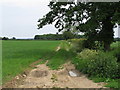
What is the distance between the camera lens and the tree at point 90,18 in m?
28.2

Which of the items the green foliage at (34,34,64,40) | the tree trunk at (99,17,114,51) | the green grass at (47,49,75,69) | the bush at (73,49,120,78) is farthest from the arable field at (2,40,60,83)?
the green foliage at (34,34,64,40)

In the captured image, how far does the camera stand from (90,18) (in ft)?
96.6

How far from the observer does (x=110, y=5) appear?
28.9 m

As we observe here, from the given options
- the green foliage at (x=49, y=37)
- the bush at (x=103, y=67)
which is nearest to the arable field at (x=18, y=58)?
the bush at (x=103, y=67)

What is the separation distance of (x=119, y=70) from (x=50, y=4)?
20.3 metres

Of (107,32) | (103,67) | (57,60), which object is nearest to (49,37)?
(107,32)

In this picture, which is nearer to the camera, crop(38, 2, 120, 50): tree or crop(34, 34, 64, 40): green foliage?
crop(38, 2, 120, 50): tree

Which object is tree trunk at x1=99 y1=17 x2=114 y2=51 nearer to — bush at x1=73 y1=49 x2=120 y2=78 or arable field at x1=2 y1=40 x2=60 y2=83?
arable field at x1=2 y1=40 x2=60 y2=83

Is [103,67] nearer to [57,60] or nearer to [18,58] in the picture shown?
[57,60]

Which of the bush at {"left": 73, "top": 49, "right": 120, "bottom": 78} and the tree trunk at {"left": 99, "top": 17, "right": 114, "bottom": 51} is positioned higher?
the tree trunk at {"left": 99, "top": 17, "right": 114, "bottom": 51}

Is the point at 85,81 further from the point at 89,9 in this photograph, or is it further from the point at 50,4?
the point at 50,4

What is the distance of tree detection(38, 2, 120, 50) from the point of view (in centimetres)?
2819

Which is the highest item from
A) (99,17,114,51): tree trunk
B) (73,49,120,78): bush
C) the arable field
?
(99,17,114,51): tree trunk

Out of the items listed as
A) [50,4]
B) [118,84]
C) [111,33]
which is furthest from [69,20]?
[118,84]
